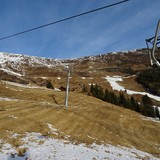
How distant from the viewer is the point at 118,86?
14325cm

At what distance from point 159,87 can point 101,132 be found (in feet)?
371

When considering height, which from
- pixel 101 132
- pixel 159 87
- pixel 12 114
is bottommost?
pixel 101 132

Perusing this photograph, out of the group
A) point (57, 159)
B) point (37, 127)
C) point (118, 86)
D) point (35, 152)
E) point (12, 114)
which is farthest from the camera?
point (118, 86)

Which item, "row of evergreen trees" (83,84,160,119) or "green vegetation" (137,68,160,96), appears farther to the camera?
"green vegetation" (137,68,160,96)

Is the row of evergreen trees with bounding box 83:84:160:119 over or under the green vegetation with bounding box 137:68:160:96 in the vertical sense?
under

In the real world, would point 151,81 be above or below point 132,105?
above

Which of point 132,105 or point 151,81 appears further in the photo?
point 151,81

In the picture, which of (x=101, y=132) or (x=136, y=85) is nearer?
(x=101, y=132)

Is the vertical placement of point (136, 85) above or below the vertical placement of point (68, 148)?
above

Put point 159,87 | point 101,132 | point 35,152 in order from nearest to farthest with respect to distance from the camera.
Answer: point 35,152, point 101,132, point 159,87

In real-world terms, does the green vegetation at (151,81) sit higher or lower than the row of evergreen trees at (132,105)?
higher

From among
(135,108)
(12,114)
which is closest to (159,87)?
(135,108)

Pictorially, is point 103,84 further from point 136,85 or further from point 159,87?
point 159,87

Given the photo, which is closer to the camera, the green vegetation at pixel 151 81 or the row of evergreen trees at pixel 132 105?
the row of evergreen trees at pixel 132 105
